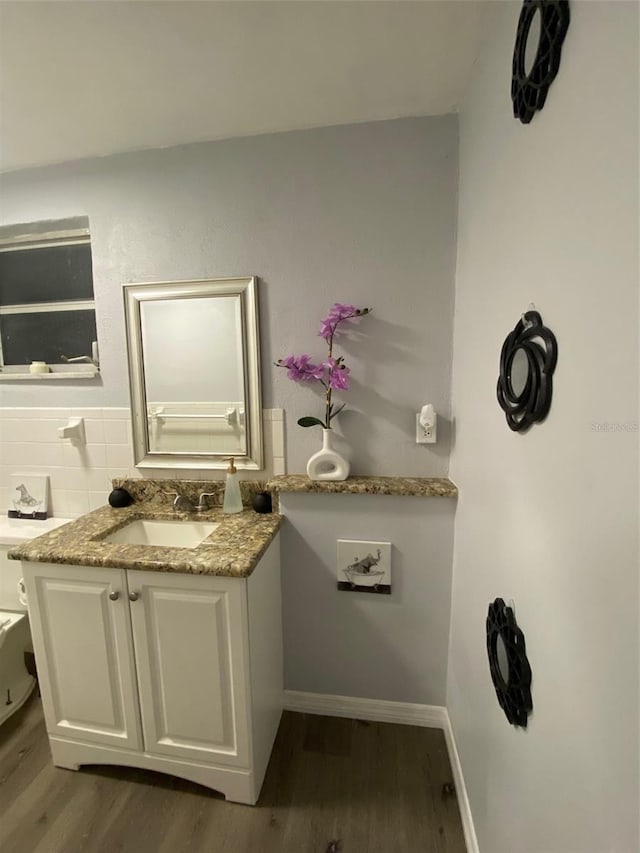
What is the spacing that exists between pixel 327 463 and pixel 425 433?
405 mm

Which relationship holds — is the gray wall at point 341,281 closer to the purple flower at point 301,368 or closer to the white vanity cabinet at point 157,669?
the purple flower at point 301,368

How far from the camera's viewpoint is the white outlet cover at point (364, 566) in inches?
55.6

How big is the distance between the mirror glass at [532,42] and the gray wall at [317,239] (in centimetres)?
62

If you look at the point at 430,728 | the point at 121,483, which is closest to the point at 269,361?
the point at 121,483

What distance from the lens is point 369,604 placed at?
146 centimetres

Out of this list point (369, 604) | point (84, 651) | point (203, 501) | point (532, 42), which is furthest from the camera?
point (203, 501)

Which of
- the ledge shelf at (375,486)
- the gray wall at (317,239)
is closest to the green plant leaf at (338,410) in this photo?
the gray wall at (317,239)

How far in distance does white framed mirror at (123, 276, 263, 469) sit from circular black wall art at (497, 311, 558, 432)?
973 mm

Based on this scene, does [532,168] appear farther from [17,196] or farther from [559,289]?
[17,196]

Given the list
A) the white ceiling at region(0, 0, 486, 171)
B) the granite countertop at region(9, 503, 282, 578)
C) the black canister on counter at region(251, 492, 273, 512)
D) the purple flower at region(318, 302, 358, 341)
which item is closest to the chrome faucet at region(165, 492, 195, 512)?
the granite countertop at region(9, 503, 282, 578)

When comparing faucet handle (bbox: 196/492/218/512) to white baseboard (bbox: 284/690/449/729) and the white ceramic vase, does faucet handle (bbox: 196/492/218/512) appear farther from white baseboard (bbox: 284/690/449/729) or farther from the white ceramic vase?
white baseboard (bbox: 284/690/449/729)

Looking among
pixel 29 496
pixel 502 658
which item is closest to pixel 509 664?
pixel 502 658

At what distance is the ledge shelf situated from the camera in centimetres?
134

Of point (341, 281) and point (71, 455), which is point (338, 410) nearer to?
point (341, 281)
